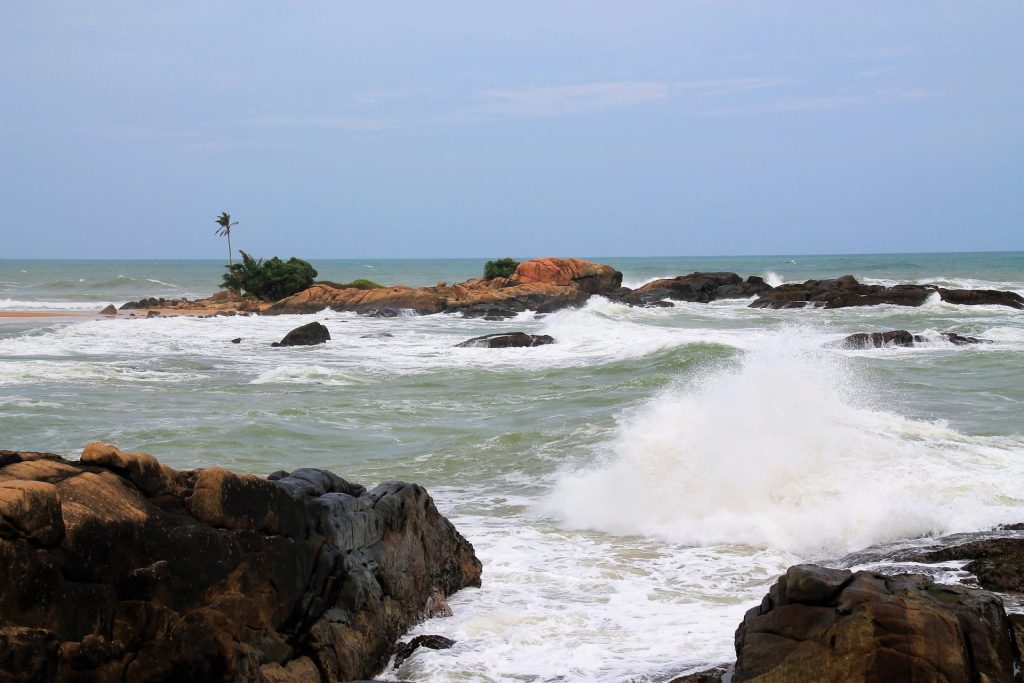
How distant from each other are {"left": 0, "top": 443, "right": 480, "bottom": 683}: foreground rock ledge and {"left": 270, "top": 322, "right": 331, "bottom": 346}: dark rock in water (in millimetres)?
25975

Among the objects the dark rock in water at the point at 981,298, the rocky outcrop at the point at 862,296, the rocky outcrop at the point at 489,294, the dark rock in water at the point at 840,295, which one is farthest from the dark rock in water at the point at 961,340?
the rocky outcrop at the point at 489,294

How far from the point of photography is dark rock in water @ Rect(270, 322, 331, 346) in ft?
106

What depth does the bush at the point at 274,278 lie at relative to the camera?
170 ft

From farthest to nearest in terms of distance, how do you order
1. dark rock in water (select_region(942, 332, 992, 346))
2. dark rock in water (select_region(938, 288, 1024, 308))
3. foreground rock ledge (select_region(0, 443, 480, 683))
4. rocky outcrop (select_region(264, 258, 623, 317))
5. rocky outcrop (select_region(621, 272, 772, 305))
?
rocky outcrop (select_region(621, 272, 772, 305)) → rocky outcrop (select_region(264, 258, 623, 317)) → dark rock in water (select_region(938, 288, 1024, 308)) → dark rock in water (select_region(942, 332, 992, 346)) → foreground rock ledge (select_region(0, 443, 480, 683))

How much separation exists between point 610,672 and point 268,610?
6.55ft

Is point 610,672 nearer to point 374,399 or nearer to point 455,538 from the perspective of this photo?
point 455,538

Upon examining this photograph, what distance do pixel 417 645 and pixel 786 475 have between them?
18.5 feet

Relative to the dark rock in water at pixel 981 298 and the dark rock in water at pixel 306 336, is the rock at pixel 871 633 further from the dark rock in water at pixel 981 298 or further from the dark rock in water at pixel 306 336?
the dark rock in water at pixel 981 298

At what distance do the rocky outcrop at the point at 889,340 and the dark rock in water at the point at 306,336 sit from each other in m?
15.3

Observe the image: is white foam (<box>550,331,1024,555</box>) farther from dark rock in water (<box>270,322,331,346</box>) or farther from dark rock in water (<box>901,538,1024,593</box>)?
dark rock in water (<box>270,322,331,346</box>)

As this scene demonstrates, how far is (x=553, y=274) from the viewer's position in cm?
5238

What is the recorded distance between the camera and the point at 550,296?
4969cm

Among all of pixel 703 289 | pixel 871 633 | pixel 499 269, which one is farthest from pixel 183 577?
pixel 703 289

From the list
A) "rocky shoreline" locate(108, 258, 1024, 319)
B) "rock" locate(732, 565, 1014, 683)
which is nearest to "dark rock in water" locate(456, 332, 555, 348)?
"rocky shoreline" locate(108, 258, 1024, 319)
